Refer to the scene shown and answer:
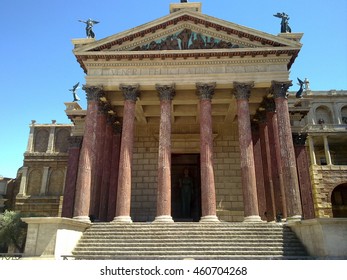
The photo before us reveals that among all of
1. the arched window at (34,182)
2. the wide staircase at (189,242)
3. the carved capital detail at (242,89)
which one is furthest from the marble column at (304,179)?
the arched window at (34,182)

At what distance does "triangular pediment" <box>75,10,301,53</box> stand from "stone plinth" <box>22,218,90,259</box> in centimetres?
1169

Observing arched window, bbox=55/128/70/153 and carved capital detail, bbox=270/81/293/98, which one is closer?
carved capital detail, bbox=270/81/293/98

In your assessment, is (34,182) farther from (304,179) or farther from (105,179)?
(304,179)

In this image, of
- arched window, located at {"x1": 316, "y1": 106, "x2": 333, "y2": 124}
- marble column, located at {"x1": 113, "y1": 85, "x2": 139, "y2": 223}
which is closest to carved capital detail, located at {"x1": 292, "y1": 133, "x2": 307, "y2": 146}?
marble column, located at {"x1": 113, "y1": 85, "x2": 139, "y2": 223}

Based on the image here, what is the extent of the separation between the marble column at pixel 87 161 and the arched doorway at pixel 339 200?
90.5 ft

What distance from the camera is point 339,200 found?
34250 mm

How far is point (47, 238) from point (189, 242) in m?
6.37

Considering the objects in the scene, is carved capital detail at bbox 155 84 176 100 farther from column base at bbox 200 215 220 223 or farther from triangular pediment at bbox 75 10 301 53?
column base at bbox 200 215 220 223

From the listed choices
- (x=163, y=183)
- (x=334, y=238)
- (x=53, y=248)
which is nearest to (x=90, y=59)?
(x=163, y=183)

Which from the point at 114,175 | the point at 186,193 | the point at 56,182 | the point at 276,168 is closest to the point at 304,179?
the point at 276,168

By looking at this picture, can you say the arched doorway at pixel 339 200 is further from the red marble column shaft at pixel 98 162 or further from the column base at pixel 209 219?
the red marble column shaft at pixel 98 162

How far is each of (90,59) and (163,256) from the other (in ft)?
45.1

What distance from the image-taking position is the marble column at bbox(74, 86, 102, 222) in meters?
17.8

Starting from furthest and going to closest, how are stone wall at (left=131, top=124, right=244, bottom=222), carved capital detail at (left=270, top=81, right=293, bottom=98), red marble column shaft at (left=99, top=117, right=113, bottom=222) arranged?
stone wall at (left=131, top=124, right=244, bottom=222)
red marble column shaft at (left=99, top=117, right=113, bottom=222)
carved capital detail at (left=270, top=81, right=293, bottom=98)
